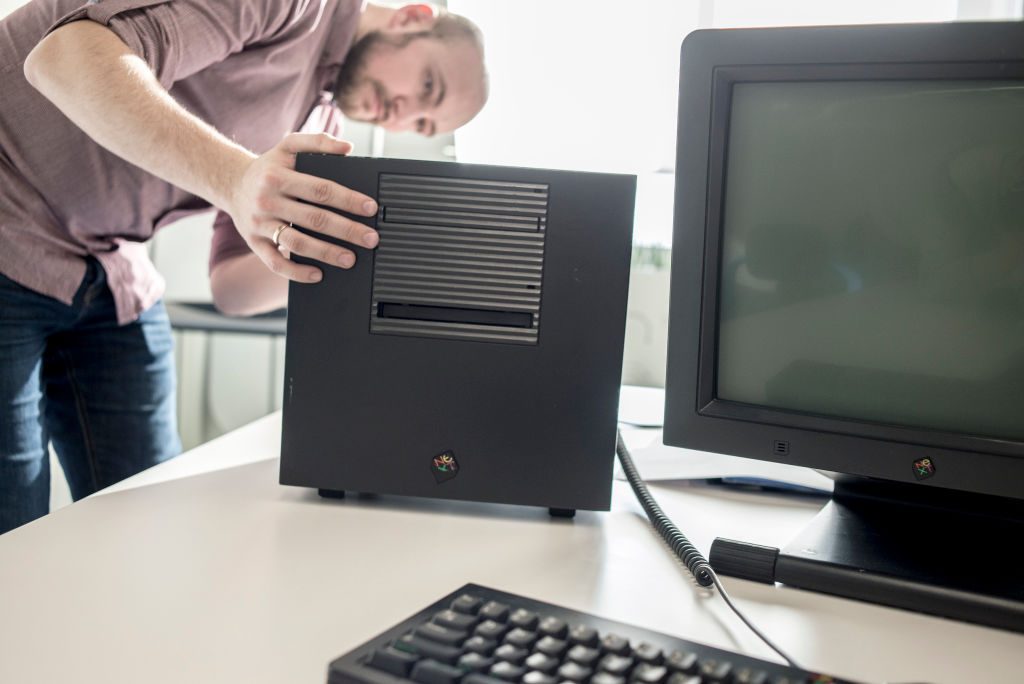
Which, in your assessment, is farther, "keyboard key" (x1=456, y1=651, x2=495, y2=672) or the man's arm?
the man's arm

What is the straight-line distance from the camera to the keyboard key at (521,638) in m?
0.44

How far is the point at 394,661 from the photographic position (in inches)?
17.0

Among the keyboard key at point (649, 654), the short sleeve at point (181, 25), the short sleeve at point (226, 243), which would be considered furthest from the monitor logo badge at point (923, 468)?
the short sleeve at point (226, 243)

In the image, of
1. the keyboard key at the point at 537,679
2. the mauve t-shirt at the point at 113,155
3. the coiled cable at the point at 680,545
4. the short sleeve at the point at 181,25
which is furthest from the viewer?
the mauve t-shirt at the point at 113,155

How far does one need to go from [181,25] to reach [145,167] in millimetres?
173

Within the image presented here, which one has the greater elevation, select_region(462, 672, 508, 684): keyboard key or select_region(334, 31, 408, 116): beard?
select_region(334, 31, 408, 116): beard

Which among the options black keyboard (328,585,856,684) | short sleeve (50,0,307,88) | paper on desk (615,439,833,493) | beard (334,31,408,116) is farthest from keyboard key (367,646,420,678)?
beard (334,31,408,116)

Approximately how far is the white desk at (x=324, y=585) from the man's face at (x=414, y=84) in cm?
71

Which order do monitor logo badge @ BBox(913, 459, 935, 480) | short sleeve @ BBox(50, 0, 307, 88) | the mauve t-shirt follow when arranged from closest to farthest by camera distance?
monitor logo badge @ BBox(913, 459, 935, 480), short sleeve @ BBox(50, 0, 307, 88), the mauve t-shirt

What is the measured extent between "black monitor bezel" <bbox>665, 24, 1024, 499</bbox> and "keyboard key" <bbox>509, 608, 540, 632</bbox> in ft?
0.97

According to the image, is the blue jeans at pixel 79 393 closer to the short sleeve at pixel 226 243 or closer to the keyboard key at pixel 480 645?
the short sleeve at pixel 226 243

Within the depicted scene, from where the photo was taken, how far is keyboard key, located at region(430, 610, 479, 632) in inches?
18.1

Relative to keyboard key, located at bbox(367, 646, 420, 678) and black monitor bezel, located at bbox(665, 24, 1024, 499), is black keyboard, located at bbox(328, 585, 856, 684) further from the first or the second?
black monitor bezel, located at bbox(665, 24, 1024, 499)

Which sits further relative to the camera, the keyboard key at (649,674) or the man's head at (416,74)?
the man's head at (416,74)
